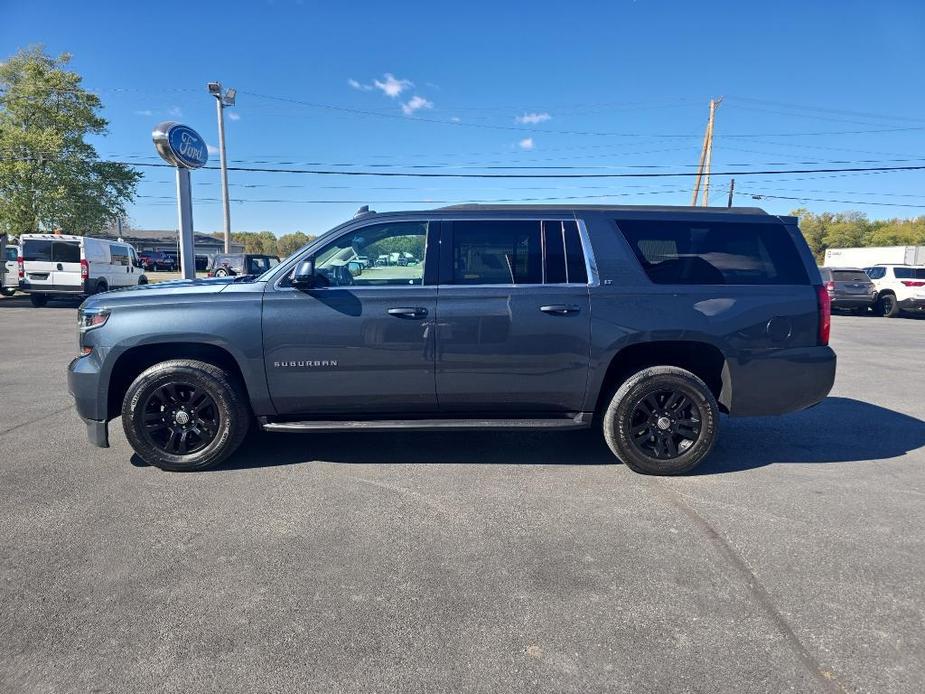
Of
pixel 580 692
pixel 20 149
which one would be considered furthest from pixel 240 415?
pixel 20 149

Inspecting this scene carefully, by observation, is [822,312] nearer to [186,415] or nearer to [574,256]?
[574,256]

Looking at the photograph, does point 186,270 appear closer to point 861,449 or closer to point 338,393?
point 338,393

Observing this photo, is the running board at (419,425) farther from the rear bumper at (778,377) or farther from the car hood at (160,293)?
the rear bumper at (778,377)

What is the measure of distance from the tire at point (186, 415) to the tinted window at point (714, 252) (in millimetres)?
3200

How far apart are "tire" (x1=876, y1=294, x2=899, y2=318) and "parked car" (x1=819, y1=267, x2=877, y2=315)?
1.39 ft

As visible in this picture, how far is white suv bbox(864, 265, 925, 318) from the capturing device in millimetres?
18016

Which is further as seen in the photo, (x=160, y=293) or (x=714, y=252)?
(x=714, y=252)

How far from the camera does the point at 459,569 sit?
2797 millimetres

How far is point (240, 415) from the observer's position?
3.98 meters

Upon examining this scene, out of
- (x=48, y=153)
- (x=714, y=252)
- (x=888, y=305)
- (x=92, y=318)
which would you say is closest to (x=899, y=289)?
(x=888, y=305)

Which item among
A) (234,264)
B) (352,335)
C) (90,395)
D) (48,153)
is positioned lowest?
(90,395)

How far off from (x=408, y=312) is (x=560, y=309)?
3.58 ft

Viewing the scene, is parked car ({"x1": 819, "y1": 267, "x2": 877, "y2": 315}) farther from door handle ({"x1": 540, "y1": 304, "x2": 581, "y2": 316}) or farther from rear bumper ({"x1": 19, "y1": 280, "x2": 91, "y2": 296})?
rear bumper ({"x1": 19, "y1": 280, "x2": 91, "y2": 296})

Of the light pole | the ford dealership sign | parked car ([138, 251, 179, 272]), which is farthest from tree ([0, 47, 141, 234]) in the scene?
parked car ([138, 251, 179, 272])
